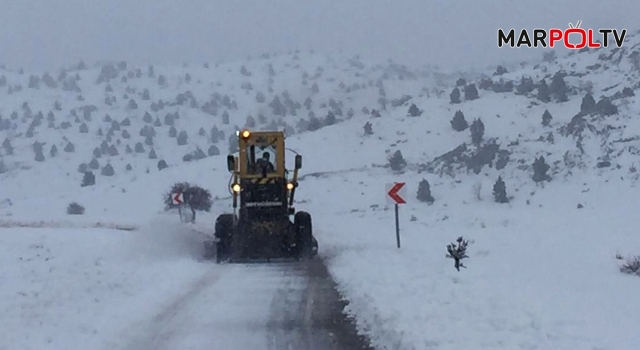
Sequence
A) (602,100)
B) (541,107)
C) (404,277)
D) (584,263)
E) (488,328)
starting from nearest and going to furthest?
(488,328) < (404,277) < (584,263) < (602,100) < (541,107)

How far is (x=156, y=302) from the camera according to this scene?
12.7 meters

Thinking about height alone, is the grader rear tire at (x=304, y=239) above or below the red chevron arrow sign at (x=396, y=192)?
below

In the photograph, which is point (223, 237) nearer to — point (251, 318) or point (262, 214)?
point (262, 214)

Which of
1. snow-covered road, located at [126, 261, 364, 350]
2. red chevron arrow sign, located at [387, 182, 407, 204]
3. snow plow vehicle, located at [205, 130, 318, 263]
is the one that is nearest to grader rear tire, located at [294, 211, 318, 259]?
snow plow vehicle, located at [205, 130, 318, 263]

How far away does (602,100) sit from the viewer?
56688 mm

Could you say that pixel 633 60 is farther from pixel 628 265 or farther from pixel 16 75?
pixel 16 75

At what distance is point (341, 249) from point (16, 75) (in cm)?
14742

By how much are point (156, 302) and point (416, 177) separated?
43.6 m

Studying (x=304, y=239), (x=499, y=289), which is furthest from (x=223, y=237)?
(x=499, y=289)

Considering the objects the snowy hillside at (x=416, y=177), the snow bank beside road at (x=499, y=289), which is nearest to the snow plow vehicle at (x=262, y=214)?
the snowy hillside at (x=416, y=177)

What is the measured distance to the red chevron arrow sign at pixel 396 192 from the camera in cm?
2098

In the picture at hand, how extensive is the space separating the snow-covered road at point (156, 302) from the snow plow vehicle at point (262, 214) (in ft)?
5.62

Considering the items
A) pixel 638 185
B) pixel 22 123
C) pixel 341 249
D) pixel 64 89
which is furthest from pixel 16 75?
pixel 341 249

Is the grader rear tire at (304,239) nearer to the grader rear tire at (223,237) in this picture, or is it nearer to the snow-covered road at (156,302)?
the snow-covered road at (156,302)
